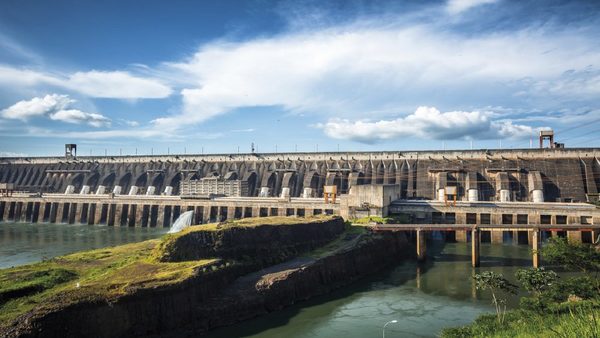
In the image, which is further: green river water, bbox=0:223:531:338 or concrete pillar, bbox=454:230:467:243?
concrete pillar, bbox=454:230:467:243

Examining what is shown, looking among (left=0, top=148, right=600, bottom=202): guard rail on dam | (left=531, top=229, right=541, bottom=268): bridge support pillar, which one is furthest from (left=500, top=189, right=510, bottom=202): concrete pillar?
(left=531, top=229, right=541, bottom=268): bridge support pillar

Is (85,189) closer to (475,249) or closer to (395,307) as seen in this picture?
(475,249)

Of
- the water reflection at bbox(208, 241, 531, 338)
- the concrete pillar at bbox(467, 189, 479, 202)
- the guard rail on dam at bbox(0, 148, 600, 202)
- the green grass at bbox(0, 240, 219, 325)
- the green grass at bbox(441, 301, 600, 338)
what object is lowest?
the water reflection at bbox(208, 241, 531, 338)

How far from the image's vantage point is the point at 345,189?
7806 cm

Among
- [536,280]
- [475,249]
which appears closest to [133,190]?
[475,249]

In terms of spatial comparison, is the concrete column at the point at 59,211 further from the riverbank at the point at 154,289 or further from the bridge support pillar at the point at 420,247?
the bridge support pillar at the point at 420,247

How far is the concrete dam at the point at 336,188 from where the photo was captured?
55.2 metres

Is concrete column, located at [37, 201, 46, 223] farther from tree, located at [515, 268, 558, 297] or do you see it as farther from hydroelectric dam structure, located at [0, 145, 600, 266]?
tree, located at [515, 268, 558, 297]

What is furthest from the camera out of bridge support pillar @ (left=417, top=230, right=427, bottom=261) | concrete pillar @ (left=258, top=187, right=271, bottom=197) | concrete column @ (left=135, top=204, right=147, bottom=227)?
concrete pillar @ (left=258, top=187, right=271, bottom=197)

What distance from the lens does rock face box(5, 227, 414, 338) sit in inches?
846

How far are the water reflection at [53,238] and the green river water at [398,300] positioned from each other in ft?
0.84

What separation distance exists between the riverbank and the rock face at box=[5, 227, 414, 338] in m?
0.05

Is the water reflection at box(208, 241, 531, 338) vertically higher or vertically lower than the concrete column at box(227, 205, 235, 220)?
lower

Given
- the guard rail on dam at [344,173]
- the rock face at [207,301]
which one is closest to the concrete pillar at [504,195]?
the guard rail on dam at [344,173]
